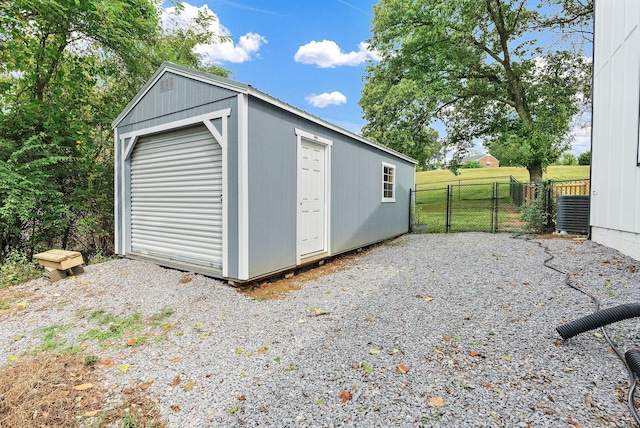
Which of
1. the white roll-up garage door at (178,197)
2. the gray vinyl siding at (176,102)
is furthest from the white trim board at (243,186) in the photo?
the white roll-up garage door at (178,197)

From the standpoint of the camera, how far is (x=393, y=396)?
1.93 m

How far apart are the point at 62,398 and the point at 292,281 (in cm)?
300

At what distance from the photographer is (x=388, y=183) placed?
852 centimetres

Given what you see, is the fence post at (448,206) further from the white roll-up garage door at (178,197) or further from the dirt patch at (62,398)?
the dirt patch at (62,398)

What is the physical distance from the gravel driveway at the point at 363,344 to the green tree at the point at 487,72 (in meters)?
8.45

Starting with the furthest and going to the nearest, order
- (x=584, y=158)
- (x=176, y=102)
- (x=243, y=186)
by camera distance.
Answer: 1. (x=584, y=158)
2. (x=176, y=102)
3. (x=243, y=186)

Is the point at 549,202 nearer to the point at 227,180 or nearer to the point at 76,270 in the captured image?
the point at 227,180

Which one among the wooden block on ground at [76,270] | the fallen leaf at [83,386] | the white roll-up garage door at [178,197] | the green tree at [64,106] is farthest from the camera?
the green tree at [64,106]

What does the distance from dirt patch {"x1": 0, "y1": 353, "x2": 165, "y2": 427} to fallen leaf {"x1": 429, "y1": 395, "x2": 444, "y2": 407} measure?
166cm

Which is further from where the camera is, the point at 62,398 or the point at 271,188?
the point at 271,188

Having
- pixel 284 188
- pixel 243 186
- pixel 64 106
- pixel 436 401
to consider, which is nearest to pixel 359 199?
pixel 284 188

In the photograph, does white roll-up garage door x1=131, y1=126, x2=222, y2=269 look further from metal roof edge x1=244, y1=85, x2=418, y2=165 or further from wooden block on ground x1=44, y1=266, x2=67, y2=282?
wooden block on ground x1=44, y1=266, x2=67, y2=282

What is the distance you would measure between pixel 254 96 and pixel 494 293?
3997 mm

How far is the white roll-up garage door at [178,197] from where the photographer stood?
4.46 m
